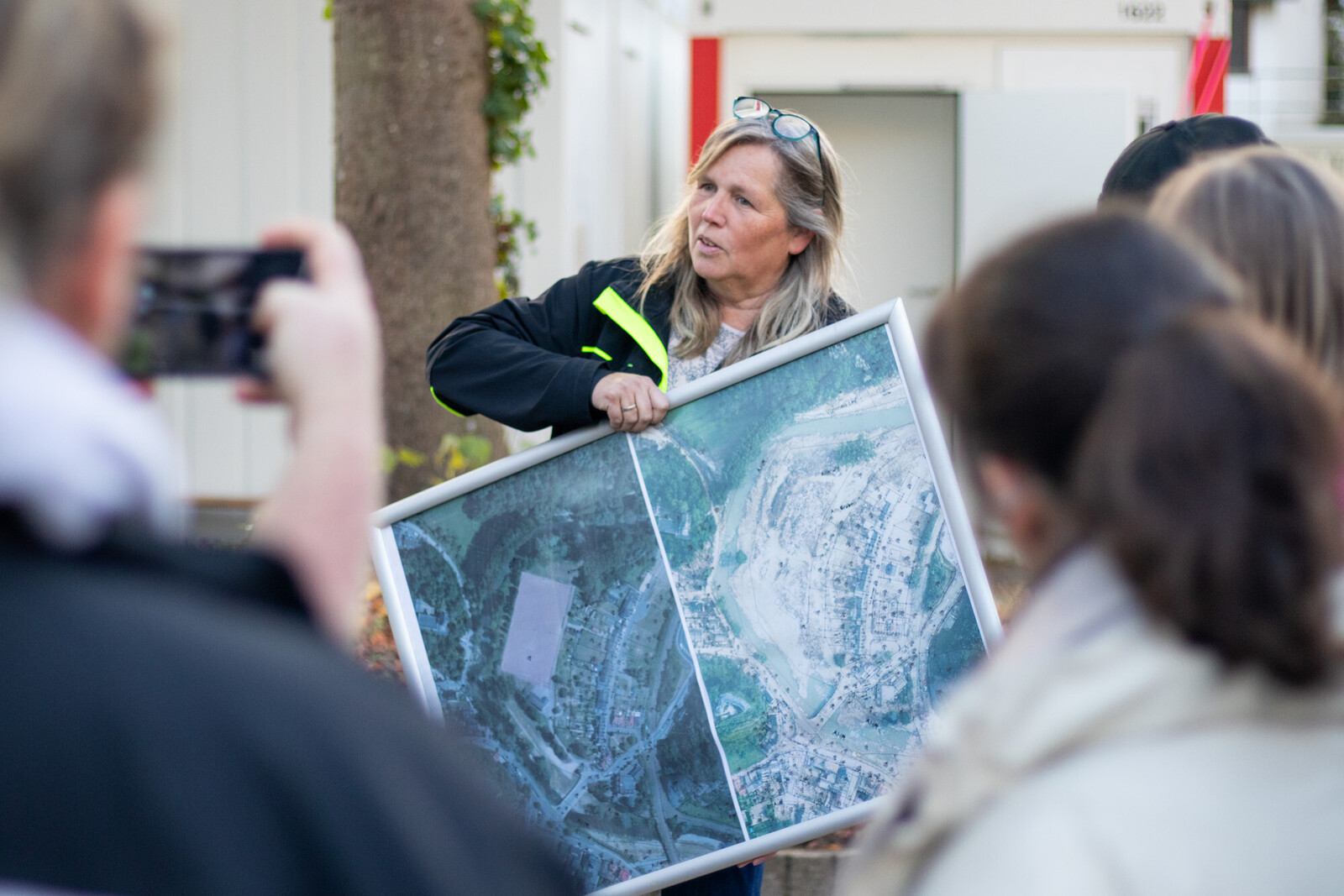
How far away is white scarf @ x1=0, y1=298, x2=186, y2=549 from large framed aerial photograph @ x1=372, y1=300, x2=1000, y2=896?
1.61 metres

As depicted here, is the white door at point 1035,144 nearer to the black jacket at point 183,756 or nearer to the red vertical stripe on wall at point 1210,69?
the red vertical stripe on wall at point 1210,69

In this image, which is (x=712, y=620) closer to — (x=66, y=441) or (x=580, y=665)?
(x=580, y=665)

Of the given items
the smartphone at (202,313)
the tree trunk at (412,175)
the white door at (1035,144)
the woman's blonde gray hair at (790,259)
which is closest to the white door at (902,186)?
the white door at (1035,144)

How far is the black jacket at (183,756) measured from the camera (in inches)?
28.4

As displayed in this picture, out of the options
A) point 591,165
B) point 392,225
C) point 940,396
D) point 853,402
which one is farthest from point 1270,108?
point 940,396

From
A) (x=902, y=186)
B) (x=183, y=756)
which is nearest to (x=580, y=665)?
(x=183, y=756)

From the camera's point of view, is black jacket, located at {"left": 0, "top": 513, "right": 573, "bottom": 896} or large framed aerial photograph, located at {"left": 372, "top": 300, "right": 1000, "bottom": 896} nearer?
black jacket, located at {"left": 0, "top": 513, "right": 573, "bottom": 896}

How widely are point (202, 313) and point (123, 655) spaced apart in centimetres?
41

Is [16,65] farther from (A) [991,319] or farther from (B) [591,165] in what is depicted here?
(B) [591,165]

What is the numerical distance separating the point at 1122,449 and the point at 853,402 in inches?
58.3

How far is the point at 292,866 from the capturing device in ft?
2.45

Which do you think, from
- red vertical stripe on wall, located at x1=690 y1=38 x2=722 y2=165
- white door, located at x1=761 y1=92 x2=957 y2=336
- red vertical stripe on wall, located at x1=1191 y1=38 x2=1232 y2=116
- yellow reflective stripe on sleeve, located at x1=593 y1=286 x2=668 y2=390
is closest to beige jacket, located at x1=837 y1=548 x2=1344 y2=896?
yellow reflective stripe on sleeve, located at x1=593 y1=286 x2=668 y2=390

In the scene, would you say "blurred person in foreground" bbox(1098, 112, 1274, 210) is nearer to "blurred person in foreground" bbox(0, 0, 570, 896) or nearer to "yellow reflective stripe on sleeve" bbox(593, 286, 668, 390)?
"yellow reflective stripe on sleeve" bbox(593, 286, 668, 390)

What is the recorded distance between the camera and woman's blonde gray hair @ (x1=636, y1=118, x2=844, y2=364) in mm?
2676
